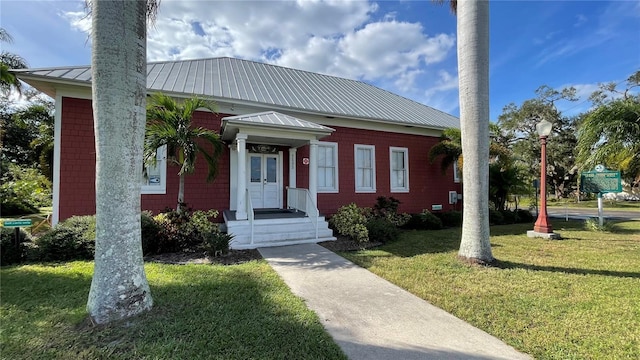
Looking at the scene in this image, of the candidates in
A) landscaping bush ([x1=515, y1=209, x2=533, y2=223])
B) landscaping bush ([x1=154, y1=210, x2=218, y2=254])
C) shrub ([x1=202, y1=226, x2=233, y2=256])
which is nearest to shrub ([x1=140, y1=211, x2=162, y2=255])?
landscaping bush ([x1=154, y1=210, x2=218, y2=254])

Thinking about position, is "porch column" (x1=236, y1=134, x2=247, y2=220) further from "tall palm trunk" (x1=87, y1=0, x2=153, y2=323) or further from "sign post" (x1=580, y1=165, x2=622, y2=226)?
"sign post" (x1=580, y1=165, x2=622, y2=226)

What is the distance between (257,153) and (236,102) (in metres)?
1.88

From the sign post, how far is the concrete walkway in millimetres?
10768

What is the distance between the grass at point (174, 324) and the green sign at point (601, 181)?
12576mm

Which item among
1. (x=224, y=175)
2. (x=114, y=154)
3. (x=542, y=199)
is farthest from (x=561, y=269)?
(x=224, y=175)

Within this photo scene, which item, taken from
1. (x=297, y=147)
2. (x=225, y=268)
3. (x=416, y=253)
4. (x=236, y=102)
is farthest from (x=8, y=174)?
(x=416, y=253)

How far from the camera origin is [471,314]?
3.89m

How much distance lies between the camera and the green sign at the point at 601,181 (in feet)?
34.5

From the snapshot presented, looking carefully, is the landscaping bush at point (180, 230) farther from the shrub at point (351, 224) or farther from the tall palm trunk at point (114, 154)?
the shrub at point (351, 224)

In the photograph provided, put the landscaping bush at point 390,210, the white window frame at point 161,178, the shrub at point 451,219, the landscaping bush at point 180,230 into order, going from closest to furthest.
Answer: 1. the landscaping bush at point 180,230
2. the white window frame at point 161,178
3. the landscaping bush at point 390,210
4. the shrub at point 451,219

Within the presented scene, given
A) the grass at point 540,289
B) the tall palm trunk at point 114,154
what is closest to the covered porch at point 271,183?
the grass at point 540,289

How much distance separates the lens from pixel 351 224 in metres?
9.09

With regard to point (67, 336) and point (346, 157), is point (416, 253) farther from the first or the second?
point (67, 336)

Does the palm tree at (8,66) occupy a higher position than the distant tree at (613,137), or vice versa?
the palm tree at (8,66)
